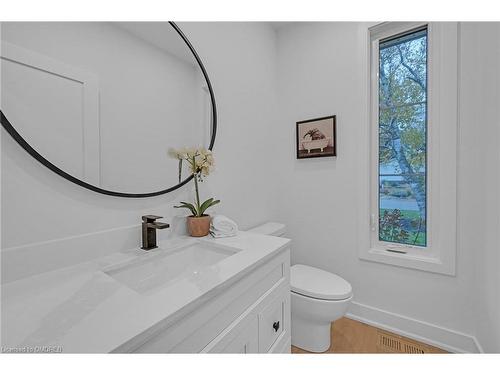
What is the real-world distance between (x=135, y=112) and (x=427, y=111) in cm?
172

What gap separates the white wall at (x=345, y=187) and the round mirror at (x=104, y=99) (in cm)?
101

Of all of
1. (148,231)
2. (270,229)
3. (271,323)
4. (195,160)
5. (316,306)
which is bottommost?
(316,306)

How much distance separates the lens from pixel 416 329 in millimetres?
1488

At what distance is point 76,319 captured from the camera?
0.49 m

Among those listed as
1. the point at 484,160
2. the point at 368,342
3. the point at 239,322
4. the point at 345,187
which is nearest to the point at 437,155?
the point at 484,160

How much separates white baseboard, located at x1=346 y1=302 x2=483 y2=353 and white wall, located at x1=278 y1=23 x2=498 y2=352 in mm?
33

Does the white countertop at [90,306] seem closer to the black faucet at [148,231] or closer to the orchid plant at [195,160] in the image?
the black faucet at [148,231]

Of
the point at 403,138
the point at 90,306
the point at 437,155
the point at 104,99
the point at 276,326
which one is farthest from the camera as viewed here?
the point at 403,138

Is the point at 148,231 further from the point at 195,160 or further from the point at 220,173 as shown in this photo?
the point at 220,173

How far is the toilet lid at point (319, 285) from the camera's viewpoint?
4.23ft

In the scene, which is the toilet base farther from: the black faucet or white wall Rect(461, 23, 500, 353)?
the black faucet

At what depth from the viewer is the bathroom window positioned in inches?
59.1

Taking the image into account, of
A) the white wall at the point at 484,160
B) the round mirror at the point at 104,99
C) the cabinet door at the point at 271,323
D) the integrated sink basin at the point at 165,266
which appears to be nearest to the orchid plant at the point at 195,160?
the round mirror at the point at 104,99

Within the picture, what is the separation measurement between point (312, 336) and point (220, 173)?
1.17 m
